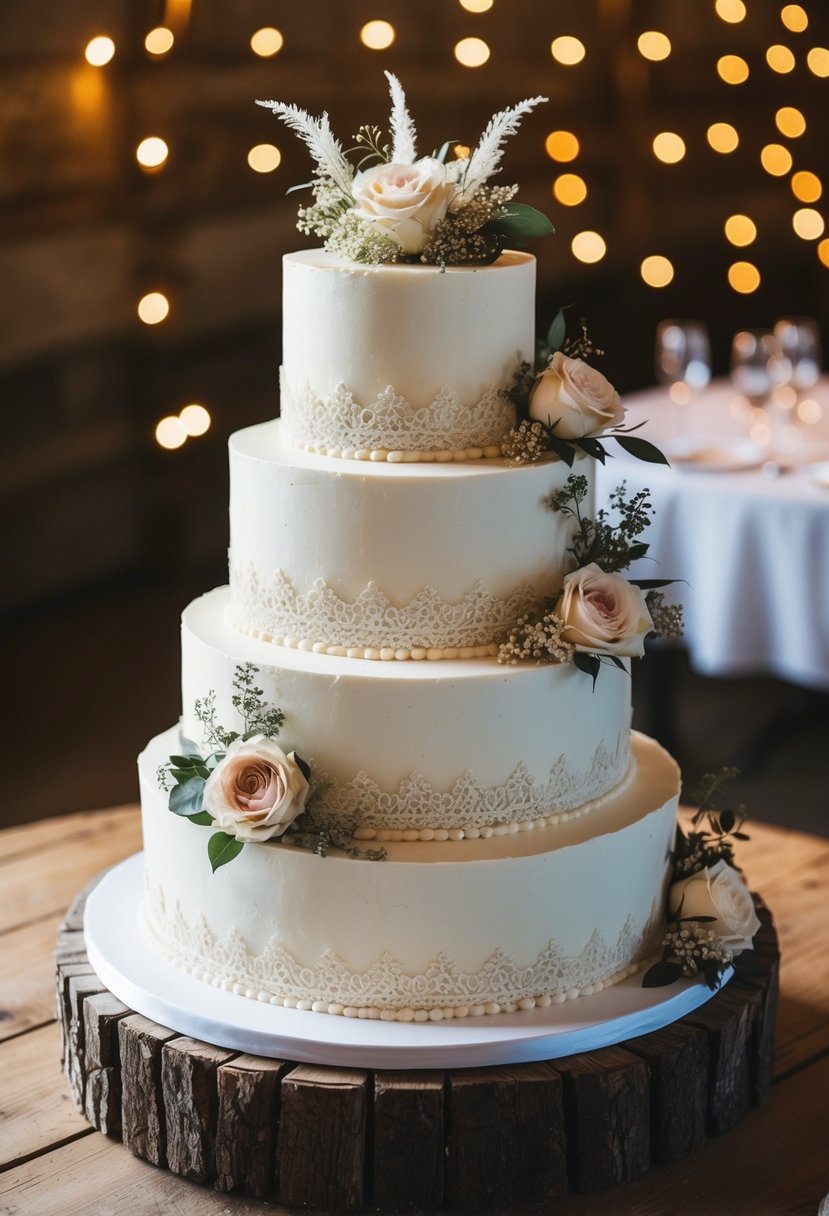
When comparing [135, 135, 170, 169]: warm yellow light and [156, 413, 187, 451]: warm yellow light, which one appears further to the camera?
[156, 413, 187, 451]: warm yellow light

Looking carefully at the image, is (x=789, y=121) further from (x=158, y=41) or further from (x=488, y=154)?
(x=488, y=154)

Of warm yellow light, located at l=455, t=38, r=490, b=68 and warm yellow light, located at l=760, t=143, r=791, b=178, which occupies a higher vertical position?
warm yellow light, located at l=455, t=38, r=490, b=68

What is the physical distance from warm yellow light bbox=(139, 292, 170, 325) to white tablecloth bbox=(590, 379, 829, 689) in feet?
7.44

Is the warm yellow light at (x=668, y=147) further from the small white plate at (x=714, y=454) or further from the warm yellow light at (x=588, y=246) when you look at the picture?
the small white plate at (x=714, y=454)

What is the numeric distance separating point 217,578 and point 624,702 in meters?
3.99

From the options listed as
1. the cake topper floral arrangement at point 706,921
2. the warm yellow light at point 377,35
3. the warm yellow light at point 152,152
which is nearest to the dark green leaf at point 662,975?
the cake topper floral arrangement at point 706,921

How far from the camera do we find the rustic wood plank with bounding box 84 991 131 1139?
8.04 ft

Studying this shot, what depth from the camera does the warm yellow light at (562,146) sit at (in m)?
6.81

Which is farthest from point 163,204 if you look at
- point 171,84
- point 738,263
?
point 738,263

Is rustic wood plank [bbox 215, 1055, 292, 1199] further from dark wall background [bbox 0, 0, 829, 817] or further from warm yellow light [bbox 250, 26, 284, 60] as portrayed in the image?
warm yellow light [bbox 250, 26, 284, 60]

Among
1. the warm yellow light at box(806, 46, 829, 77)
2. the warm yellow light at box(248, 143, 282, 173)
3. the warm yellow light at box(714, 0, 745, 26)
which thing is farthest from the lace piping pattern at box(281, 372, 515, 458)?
the warm yellow light at box(806, 46, 829, 77)

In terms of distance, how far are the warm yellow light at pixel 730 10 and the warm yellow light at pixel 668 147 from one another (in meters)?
0.57

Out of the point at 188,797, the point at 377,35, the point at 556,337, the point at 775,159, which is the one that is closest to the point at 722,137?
the point at 775,159

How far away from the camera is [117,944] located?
2654mm
